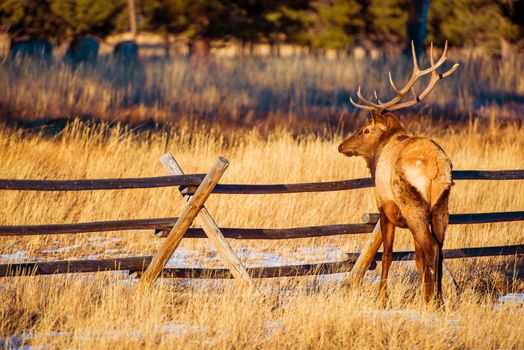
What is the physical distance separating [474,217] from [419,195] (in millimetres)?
1904

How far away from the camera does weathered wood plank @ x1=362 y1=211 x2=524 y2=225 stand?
24.0ft

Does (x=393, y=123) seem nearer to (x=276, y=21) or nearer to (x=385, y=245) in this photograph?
(x=385, y=245)

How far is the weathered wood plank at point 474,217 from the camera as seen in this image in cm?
731

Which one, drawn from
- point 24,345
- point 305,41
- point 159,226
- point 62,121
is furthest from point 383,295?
point 305,41

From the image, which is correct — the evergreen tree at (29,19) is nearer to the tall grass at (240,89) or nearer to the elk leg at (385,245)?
the tall grass at (240,89)

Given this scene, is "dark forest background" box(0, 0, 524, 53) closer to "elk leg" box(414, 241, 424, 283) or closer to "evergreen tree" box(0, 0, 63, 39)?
"evergreen tree" box(0, 0, 63, 39)

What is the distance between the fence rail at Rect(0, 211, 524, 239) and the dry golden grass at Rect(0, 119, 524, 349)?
16.3 inches

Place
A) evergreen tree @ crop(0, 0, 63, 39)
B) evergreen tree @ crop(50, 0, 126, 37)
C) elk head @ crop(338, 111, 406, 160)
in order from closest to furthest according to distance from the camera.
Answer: elk head @ crop(338, 111, 406, 160) → evergreen tree @ crop(0, 0, 63, 39) → evergreen tree @ crop(50, 0, 126, 37)

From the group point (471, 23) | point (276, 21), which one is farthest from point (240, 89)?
point (471, 23)

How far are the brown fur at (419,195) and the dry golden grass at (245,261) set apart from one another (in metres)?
0.37

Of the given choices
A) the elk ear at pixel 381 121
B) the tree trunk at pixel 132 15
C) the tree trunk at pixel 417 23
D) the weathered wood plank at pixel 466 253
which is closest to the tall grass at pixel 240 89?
the tree trunk at pixel 417 23

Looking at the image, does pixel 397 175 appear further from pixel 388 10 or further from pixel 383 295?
pixel 388 10

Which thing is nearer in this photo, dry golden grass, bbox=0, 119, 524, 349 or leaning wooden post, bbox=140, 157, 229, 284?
dry golden grass, bbox=0, 119, 524, 349

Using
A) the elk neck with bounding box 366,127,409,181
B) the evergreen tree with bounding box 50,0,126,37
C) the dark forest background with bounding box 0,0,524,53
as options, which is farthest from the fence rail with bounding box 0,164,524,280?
the evergreen tree with bounding box 50,0,126,37
